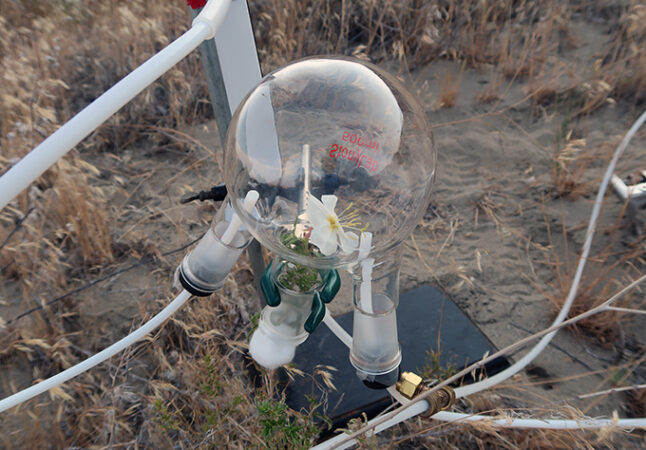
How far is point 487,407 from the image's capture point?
1.53 meters

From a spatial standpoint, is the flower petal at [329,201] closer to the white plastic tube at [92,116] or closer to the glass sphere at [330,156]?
the glass sphere at [330,156]

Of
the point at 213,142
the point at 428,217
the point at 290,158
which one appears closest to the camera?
the point at 290,158

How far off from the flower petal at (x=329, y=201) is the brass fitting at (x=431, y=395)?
0.49 meters

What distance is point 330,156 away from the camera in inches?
32.4

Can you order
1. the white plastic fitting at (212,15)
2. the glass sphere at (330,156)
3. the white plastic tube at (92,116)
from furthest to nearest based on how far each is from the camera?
the glass sphere at (330,156) < the white plastic fitting at (212,15) < the white plastic tube at (92,116)

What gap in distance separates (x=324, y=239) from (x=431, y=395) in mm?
468

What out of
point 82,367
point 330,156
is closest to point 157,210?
point 82,367

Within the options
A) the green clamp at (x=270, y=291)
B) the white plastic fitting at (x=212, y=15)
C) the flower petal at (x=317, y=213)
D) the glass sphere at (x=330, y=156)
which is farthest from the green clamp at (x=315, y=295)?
the white plastic fitting at (x=212, y=15)

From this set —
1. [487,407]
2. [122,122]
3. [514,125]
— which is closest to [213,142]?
[122,122]

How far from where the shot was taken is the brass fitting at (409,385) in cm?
108

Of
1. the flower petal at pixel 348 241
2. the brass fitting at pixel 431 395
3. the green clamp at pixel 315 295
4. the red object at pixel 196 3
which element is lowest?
the brass fitting at pixel 431 395

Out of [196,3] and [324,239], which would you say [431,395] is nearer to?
[324,239]

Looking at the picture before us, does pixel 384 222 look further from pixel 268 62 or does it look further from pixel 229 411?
pixel 268 62

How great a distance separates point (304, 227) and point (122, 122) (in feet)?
7.22
